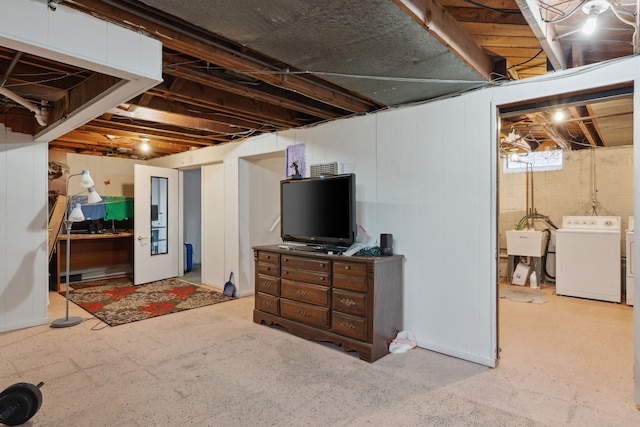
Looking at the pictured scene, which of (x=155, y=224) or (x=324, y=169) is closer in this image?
(x=324, y=169)

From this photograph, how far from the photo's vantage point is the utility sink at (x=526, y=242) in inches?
220

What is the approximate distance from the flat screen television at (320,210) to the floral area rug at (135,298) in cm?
182

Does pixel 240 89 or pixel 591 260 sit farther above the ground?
pixel 240 89

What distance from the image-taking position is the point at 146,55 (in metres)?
2.10

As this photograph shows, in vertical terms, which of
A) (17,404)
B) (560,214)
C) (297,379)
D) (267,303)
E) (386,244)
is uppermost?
(560,214)

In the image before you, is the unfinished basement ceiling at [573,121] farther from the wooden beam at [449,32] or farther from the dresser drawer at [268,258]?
the dresser drawer at [268,258]

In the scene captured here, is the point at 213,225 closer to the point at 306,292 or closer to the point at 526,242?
the point at 306,292

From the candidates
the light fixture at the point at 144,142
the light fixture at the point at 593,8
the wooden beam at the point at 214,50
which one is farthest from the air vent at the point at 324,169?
the light fixture at the point at 144,142

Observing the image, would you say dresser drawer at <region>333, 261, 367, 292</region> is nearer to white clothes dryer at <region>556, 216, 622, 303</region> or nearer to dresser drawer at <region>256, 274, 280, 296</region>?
→ dresser drawer at <region>256, 274, 280, 296</region>

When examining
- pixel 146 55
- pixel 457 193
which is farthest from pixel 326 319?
pixel 146 55

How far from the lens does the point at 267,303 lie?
3.91 meters

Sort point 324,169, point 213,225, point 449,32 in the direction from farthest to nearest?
point 213,225 < point 324,169 < point 449,32

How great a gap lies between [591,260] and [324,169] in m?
3.97

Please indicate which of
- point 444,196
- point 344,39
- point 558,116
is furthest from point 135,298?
point 558,116
